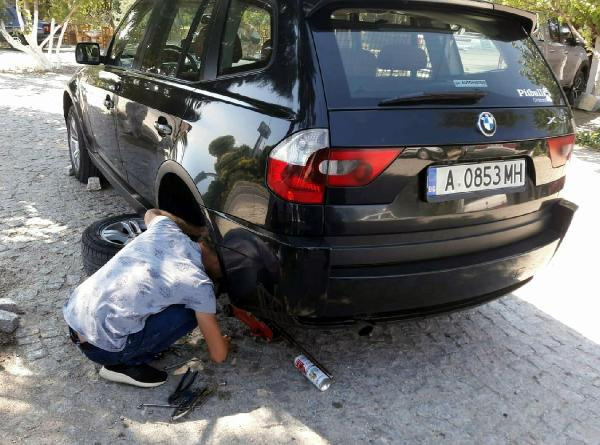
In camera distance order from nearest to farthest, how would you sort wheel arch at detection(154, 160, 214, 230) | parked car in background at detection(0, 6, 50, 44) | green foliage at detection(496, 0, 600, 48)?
wheel arch at detection(154, 160, 214, 230)
green foliage at detection(496, 0, 600, 48)
parked car in background at detection(0, 6, 50, 44)

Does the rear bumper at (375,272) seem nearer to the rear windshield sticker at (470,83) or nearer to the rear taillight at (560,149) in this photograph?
the rear taillight at (560,149)

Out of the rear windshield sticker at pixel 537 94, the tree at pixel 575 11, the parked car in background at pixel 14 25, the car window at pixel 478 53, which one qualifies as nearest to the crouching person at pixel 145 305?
the car window at pixel 478 53

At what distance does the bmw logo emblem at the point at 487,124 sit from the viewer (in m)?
2.45

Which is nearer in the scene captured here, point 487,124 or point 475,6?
point 487,124

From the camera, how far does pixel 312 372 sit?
9.09 feet

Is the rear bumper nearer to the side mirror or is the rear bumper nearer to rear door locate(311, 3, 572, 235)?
rear door locate(311, 3, 572, 235)

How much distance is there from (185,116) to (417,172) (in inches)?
50.4

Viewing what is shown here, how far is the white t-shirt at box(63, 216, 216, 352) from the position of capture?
2.53 m

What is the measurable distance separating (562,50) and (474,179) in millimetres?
10656

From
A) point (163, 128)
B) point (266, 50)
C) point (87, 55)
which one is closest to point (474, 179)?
point (266, 50)

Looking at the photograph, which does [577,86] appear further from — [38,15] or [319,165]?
[38,15]

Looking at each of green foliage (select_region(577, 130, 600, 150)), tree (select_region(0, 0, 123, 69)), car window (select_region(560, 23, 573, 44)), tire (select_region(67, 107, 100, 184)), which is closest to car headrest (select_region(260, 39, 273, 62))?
tire (select_region(67, 107, 100, 184))

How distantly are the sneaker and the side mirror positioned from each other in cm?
285

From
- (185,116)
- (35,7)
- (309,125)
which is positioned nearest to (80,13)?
(35,7)
